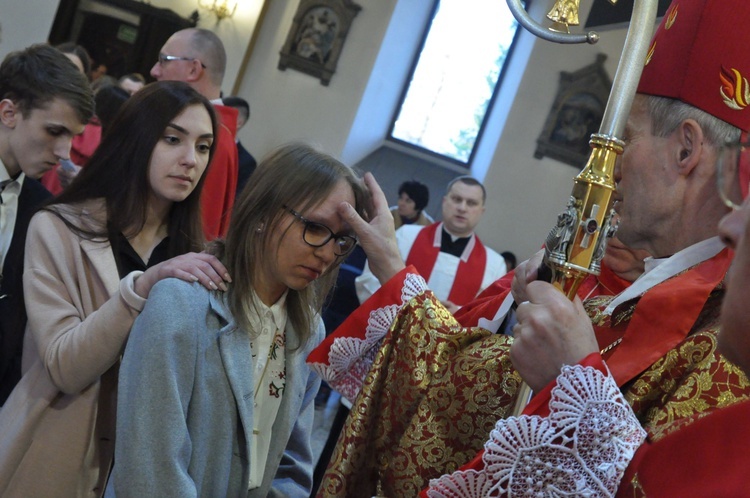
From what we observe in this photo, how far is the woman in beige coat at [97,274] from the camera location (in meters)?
2.21

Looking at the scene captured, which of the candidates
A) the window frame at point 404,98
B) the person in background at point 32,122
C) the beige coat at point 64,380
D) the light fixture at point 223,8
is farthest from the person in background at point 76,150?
the window frame at point 404,98

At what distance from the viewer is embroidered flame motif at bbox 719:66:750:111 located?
5.28 feet

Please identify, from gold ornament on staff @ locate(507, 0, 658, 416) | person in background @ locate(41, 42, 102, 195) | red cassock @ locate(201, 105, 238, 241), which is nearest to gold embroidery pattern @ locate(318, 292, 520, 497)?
gold ornament on staff @ locate(507, 0, 658, 416)

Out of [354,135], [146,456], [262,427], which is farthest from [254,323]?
[354,135]

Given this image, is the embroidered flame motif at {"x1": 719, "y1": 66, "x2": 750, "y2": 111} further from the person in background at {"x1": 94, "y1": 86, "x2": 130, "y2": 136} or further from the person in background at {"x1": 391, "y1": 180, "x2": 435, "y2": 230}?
the person in background at {"x1": 391, "y1": 180, "x2": 435, "y2": 230}

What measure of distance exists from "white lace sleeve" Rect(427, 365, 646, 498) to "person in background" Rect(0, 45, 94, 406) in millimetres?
2128

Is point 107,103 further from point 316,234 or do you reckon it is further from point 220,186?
point 316,234

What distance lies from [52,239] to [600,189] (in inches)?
63.1

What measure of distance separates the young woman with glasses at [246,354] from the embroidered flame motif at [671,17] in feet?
2.84

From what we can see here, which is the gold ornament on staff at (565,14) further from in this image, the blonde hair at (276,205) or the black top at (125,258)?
the black top at (125,258)

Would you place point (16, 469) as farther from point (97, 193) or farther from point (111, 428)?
point (97, 193)

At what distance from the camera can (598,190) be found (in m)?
1.44

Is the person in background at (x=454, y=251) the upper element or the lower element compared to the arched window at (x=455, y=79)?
lower

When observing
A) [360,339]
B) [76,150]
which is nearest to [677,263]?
[360,339]
